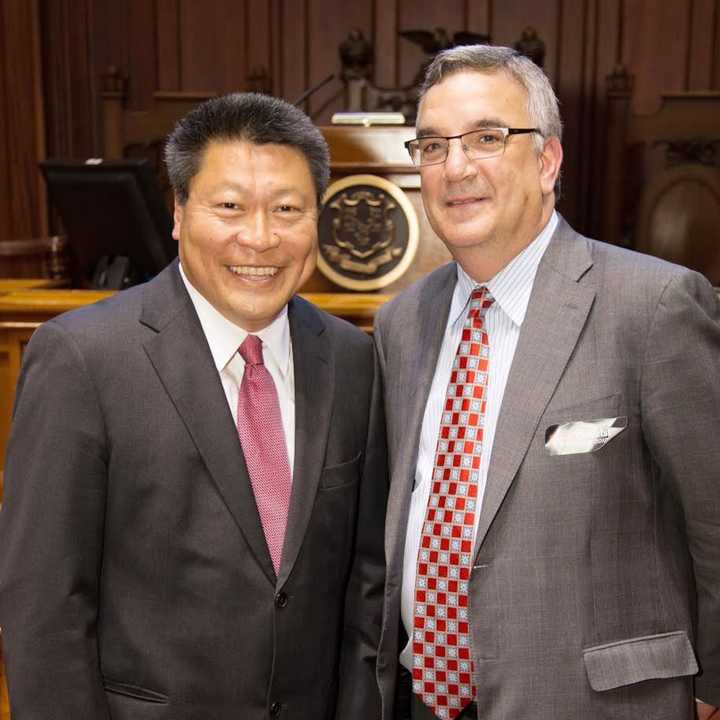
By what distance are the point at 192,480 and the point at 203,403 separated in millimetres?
116

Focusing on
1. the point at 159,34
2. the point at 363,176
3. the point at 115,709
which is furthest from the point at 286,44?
the point at 115,709

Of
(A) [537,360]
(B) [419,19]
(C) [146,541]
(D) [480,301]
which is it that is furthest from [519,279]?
(B) [419,19]

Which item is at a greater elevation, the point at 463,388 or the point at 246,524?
the point at 463,388

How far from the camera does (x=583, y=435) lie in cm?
144

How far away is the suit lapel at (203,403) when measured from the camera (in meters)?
1.43

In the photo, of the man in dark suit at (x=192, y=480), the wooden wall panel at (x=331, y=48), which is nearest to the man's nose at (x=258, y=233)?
the man in dark suit at (x=192, y=480)

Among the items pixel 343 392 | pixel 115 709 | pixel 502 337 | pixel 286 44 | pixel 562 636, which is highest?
pixel 286 44

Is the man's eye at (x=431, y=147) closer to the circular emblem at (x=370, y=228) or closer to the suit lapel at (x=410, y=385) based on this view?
the suit lapel at (x=410, y=385)

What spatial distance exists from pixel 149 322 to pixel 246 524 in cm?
34

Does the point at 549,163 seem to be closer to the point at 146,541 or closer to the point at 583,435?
the point at 583,435

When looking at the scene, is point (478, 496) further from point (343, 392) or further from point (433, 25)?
point (433, 25)

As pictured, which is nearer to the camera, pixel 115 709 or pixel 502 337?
pixel 115 709

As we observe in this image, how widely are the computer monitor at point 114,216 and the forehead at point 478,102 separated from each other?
1.96 meters

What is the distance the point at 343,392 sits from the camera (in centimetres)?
163
